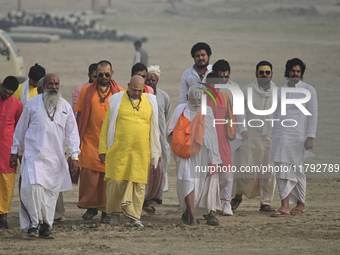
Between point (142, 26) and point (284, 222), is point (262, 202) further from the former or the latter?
point (142, 26)

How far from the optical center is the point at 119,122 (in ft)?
28.5

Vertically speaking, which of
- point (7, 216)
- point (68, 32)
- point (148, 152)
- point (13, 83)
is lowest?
point (7, 216)

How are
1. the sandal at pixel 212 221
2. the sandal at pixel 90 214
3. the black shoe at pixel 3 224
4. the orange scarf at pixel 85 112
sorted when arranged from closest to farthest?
the black shoe at pixel 3 224, the sandal at pixel 212 221, the orange scarf at pixel 85 112, the sandal at pixel 90 214

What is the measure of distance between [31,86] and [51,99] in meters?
1.27

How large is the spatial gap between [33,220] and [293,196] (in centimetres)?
336

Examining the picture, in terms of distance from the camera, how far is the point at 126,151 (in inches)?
340

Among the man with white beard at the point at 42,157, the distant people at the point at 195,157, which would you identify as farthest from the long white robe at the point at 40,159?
the distant people at the point at 195,157

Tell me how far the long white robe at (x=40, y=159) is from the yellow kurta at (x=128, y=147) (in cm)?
50

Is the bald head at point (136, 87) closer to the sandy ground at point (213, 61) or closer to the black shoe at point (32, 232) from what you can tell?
the sandy ground at point (213, 61)

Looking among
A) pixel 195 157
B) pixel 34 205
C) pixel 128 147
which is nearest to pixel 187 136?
pixel 195 157

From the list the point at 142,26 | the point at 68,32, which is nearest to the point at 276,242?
the point at 68,32

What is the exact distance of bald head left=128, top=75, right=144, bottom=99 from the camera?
8.70m

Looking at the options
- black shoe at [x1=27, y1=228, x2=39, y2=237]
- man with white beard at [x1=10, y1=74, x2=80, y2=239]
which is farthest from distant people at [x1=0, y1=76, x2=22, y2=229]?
black shoe at [x1=27, y1=228, x2=39, y2=237]

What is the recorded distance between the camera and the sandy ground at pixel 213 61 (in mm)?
7902
